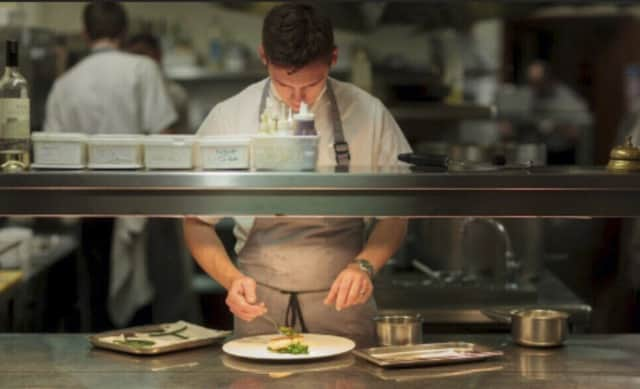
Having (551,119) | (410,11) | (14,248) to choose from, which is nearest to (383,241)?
(14,248)

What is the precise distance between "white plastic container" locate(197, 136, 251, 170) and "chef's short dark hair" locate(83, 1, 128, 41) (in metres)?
3.01

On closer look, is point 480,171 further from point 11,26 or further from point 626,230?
point 11,26

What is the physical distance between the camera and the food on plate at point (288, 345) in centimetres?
312

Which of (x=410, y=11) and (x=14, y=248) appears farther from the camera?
(x=410, y=11)

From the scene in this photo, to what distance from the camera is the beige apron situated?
3562 mm

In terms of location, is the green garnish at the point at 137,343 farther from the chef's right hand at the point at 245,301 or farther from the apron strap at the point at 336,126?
the apron strap at the point at 336,126

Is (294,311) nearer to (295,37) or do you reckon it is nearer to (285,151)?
(285,151)

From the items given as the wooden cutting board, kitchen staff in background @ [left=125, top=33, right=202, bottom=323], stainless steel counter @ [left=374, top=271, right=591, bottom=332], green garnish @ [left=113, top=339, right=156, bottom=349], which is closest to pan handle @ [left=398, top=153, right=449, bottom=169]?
green garnish @ [left=113, top=339, right=156, bottom=349]

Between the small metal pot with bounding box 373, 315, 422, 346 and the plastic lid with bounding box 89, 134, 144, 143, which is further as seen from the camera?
the small metal pot with bounding box 373, 315, 422, 346

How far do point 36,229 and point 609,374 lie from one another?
354 cm

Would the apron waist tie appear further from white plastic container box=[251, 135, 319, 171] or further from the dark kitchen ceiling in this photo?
the dark kitchen ceiling

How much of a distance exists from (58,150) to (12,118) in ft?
0.53

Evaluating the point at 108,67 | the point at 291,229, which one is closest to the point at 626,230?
the point at 108,67

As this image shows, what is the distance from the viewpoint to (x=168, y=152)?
307cm
